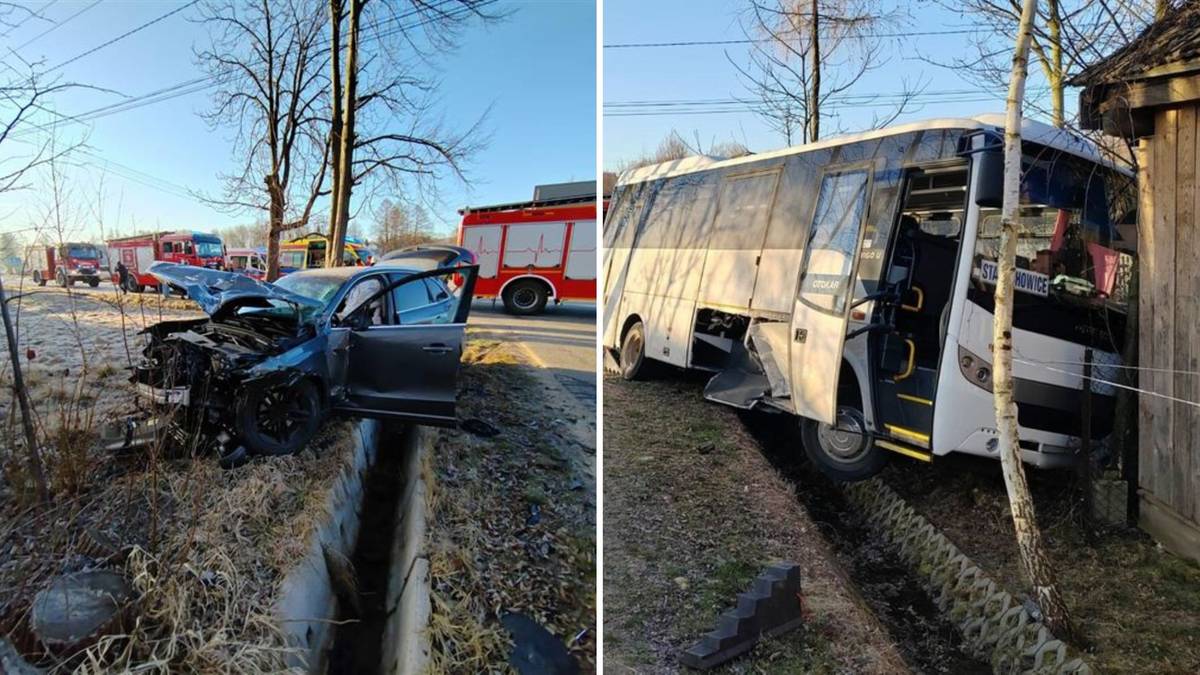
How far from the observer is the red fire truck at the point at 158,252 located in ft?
14.1

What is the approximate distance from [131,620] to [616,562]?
2298 millimetres

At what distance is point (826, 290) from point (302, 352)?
11.5 ft

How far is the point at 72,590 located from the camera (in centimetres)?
297

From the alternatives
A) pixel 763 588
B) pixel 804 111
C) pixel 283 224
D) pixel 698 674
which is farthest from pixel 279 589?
pixel 804 111

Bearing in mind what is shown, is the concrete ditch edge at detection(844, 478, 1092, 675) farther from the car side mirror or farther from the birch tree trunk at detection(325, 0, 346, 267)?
the birch tree trunk at detection(325, 0, 346, 267)

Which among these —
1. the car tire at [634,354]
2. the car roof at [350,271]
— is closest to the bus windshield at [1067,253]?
the car tire at [634,354]

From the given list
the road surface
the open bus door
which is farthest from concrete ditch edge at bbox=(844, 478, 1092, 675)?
the road surface

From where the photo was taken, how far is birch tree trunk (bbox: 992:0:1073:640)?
10.6ft

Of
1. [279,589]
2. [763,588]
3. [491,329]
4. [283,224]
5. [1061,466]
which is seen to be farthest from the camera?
[491,329]

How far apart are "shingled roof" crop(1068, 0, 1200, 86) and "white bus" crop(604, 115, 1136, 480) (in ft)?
1.35

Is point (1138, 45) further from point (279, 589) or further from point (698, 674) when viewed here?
point (279, 589)

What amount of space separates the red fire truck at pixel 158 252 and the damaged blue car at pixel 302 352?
0.54 ft

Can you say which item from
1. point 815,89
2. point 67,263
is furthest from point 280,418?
point 815,89

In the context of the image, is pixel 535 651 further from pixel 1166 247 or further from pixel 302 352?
pixel 1166 247
